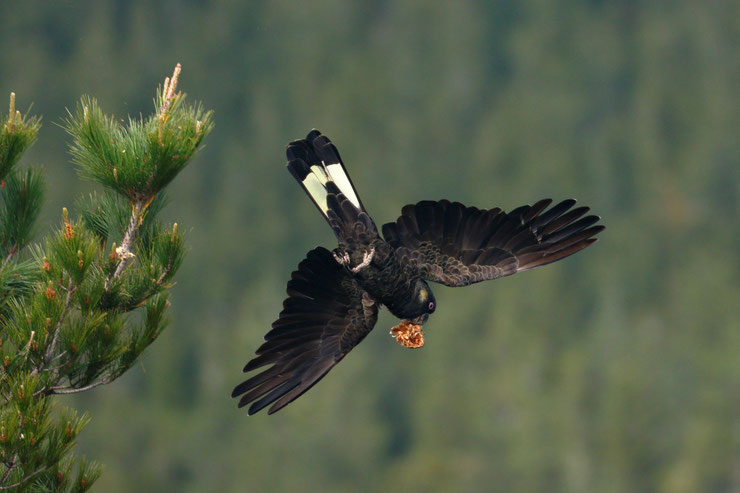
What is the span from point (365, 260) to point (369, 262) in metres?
0.02

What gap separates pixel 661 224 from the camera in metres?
29.1

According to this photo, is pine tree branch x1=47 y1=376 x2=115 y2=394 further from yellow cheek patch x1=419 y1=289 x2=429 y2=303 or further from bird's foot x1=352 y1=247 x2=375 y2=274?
yellow cheek patch x1=419 y1=289 x2=429 y2=303

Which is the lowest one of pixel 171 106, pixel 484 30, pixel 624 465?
pixel 171 106

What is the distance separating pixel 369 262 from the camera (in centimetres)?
459

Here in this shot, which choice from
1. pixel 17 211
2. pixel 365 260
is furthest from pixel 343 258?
pixel 17 211

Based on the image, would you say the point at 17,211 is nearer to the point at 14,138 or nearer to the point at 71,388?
the point at 14,138

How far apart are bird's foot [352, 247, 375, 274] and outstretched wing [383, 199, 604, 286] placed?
0.99 feet

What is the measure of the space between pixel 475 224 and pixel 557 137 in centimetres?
2497

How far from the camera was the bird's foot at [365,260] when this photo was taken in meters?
4.59

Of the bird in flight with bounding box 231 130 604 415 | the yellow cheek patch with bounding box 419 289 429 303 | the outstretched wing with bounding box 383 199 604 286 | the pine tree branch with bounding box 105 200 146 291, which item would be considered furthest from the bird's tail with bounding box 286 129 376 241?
the pine tree branch with bounding box 105 200 146 291

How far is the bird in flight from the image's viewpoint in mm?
4680

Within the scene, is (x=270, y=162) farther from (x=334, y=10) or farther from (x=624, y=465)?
(x=624, y=465)

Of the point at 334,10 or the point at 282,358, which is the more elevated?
the point at 334,10

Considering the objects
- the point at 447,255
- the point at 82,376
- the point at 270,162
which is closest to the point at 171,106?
the point at 82,376
